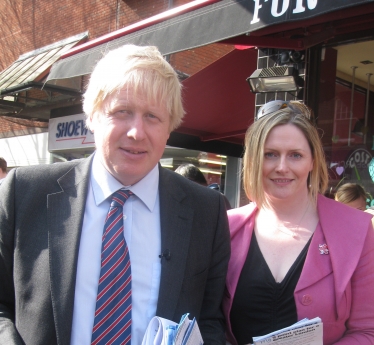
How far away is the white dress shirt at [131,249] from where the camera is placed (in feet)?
5.24

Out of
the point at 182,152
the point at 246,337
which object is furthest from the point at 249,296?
the point at 182,152

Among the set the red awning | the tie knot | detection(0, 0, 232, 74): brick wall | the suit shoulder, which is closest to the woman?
the tie knot

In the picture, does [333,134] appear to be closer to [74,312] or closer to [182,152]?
[74,312]

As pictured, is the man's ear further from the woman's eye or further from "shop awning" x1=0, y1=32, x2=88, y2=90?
"shop awning" x1=0, y1=32, x2=88, y2=90

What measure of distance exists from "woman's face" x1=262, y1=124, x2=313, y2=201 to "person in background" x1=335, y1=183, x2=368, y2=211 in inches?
90.1

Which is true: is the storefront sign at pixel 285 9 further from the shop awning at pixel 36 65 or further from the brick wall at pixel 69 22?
the shop awning at pixel 36 65

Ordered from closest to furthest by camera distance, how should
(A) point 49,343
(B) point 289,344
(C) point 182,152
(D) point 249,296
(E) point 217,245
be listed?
1. (A) point 49,343
2. (B) point 289,344
3. (E) point 217,245
4. (D) point 249,296
5. (C) point 182,152

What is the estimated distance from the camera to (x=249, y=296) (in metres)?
2.03

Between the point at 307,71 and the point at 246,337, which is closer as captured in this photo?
the point at 246,337

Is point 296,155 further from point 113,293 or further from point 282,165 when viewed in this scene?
point 113,293

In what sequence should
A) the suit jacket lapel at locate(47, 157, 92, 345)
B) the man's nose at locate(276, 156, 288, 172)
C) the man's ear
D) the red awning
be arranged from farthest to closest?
1. the red awning
2. the man's nose at locate(276, 156, 288, 172)
3. the man's ear
4. the suit jacket lapel at locate(47, 157, 92, 345)

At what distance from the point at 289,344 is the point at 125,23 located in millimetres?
9656

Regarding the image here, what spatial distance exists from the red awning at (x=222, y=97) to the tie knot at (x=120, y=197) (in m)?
3.26

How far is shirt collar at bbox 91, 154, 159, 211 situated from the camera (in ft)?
5.74
